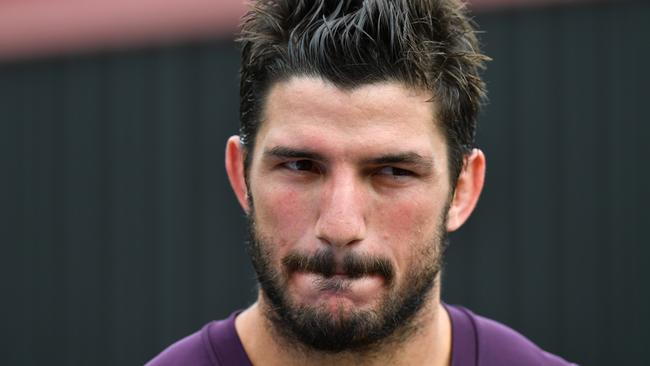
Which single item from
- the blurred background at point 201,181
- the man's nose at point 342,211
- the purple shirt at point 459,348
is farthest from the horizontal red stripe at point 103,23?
the man's nose at point 342,211

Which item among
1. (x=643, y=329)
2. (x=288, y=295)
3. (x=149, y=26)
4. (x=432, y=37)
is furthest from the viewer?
(x=149, y=26)

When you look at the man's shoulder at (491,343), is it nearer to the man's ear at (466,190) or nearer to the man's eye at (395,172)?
the man's ear at (466,190)

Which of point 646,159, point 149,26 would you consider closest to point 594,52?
point 646,159

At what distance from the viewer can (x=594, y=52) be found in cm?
616

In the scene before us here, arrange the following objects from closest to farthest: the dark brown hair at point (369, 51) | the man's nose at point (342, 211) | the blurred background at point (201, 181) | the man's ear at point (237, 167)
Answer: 1. the man's nose at point (342, 211)
2. the dark brown hair at point (369, 51)
3. the man's ear at point (237, 167)
4. the blurred background at point (201, 181)

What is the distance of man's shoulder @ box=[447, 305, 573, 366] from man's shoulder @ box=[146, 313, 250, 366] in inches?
22.9

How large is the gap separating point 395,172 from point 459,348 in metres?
0.59

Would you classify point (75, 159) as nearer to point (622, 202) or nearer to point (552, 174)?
point (552, 174)

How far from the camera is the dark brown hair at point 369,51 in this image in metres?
2.23

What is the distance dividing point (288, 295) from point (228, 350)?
0.33 metres

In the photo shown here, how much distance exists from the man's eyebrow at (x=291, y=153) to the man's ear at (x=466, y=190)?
466 mm

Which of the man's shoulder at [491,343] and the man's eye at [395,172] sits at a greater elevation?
the man's eye at [395,172]

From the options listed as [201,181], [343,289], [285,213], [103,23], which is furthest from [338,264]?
[103,23]

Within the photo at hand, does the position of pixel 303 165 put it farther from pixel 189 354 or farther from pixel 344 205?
pixel 189 354
